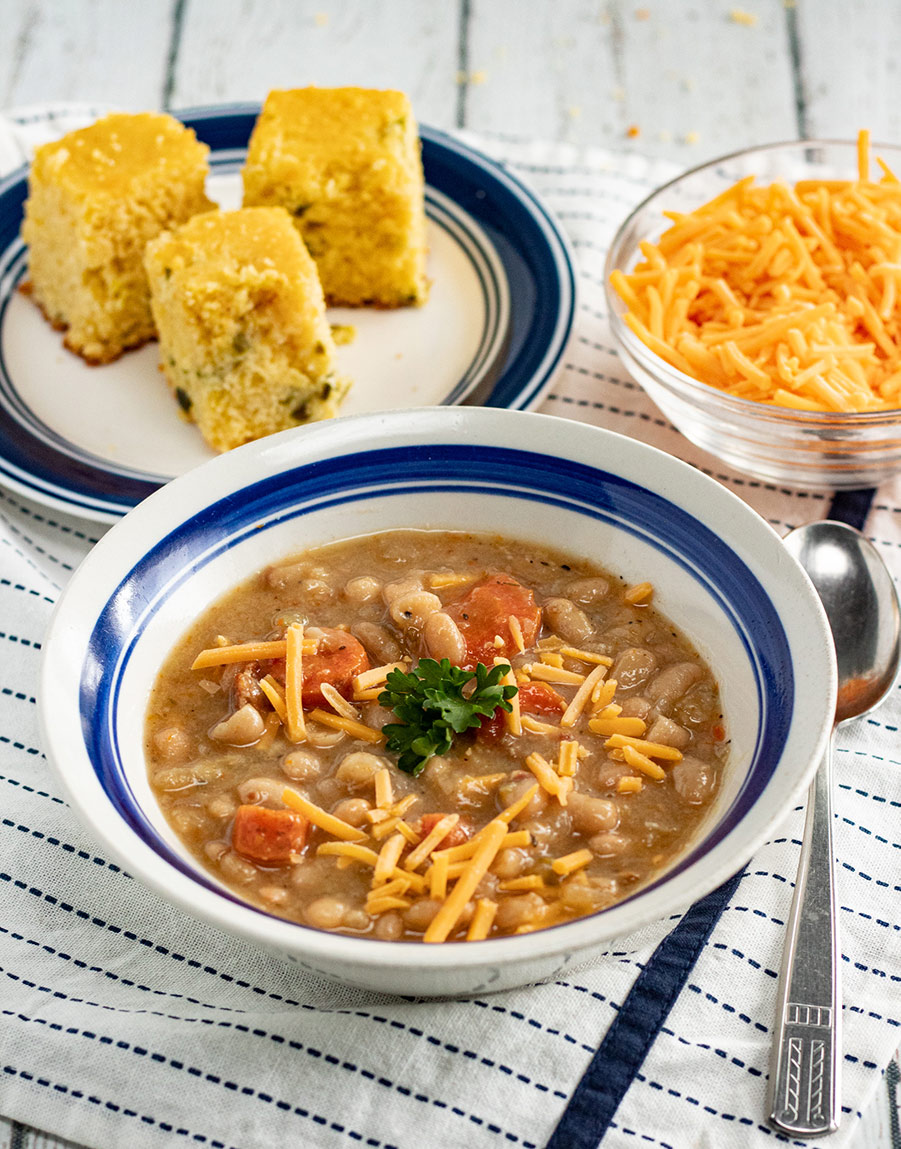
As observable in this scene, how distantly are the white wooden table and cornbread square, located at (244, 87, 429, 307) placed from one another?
1.29 metres

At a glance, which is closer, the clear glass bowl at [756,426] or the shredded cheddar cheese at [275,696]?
the shredded cheddar cheese at [275,696]

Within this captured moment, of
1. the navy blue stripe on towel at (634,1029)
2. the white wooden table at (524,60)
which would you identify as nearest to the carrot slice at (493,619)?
the navy blue stripe on towel at (634,1029)

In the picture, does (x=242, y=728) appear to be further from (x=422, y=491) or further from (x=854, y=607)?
(x=854, y=607)

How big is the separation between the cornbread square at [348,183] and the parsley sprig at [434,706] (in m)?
2.15

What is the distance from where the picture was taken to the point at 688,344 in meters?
3.66

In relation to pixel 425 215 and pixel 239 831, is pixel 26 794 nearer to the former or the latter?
pixel 239 831

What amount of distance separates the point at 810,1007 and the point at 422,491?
4.68ft

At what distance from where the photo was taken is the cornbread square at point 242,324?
379 centimetres

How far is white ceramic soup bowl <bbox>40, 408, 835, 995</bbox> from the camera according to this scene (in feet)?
6.87

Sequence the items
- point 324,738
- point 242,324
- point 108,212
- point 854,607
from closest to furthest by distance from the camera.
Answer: point 324,738
point 854,607
point 242,324
point 108,212

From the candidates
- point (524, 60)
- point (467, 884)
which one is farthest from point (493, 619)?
point (524, 60)

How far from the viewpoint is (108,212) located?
13.4 ft

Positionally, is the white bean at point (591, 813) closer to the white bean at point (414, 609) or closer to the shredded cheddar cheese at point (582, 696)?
the shredded cheddar cheese at point (582, 696)

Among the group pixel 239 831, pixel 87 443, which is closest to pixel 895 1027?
pixel 239 831
